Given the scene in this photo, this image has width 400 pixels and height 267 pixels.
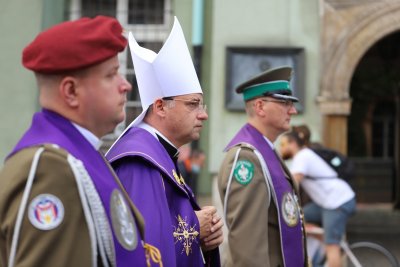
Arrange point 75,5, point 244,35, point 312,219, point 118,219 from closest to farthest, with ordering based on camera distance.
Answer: point 118,219
point 312,219
point 244,35
point 75,5

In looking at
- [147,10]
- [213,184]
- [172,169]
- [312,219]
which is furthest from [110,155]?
[147,10]

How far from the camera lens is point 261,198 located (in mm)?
3314

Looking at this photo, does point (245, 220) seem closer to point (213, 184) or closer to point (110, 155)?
point (110, 155)

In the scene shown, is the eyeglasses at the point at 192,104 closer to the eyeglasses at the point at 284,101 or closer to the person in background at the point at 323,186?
the eyeglasses at the point at 284,101

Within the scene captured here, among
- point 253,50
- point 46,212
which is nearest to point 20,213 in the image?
point 46,212

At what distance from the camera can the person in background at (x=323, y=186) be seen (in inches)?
245

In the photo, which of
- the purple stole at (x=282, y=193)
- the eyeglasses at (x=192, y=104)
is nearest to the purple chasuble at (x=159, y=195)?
the eyeglasses at (x=192, y=104)

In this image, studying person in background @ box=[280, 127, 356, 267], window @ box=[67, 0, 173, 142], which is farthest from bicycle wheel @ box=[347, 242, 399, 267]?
window @ box=[67, 0, 173, 142]

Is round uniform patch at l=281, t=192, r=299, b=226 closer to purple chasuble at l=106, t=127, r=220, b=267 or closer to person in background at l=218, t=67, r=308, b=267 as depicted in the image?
person in background at l=218, t=67, r=308, b=267

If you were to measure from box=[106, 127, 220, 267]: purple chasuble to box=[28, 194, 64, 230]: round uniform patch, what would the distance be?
0.65m

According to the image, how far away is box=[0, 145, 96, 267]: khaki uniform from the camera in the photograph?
165 cm

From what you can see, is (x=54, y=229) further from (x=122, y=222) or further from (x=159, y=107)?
(x=159, y=107)

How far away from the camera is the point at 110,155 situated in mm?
2527

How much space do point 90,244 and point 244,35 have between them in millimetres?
8037
